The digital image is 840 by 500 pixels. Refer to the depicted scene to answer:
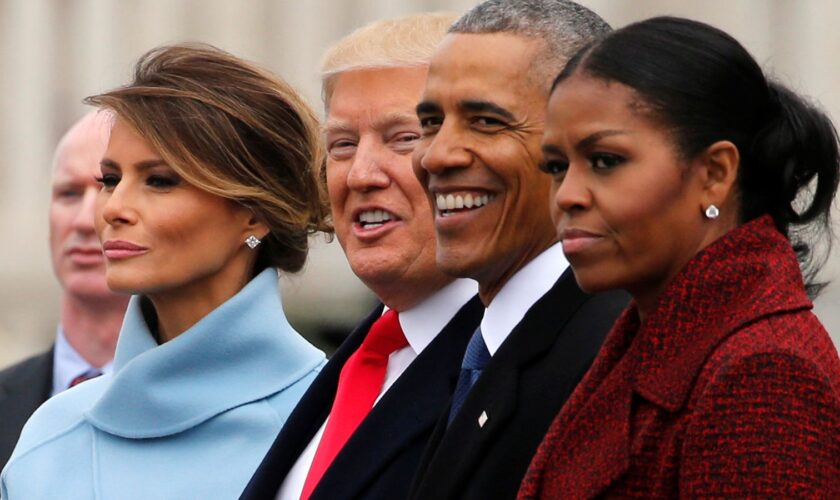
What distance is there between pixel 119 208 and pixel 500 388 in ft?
5.62

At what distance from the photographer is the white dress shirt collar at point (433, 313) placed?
14.0ft

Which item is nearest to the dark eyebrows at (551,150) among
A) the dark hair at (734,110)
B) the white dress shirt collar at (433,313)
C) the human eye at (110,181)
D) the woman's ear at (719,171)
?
the dark hair at (734,110)

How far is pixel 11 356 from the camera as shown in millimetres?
17031

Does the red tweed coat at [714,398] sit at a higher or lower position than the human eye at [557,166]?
lower

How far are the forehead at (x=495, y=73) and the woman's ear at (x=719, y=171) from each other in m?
0.75

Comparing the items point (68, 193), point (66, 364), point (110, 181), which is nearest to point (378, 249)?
point (110, 181)

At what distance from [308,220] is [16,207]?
44.4 ft

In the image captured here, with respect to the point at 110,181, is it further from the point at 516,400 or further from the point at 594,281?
the point at 594,281

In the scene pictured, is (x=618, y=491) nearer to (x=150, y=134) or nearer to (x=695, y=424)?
(x=695, y=424)

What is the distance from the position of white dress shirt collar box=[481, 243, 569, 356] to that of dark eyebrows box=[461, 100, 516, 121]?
270 mm

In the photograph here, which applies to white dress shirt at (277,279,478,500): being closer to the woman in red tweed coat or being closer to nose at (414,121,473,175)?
nose at (414,121,473,175)

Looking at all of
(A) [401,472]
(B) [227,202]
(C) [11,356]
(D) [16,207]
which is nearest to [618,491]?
(A) [401,472]

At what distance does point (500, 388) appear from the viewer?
140 inches

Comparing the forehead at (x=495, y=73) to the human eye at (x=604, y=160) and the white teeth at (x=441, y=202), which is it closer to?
the white teeth at (x=441, y=202)
